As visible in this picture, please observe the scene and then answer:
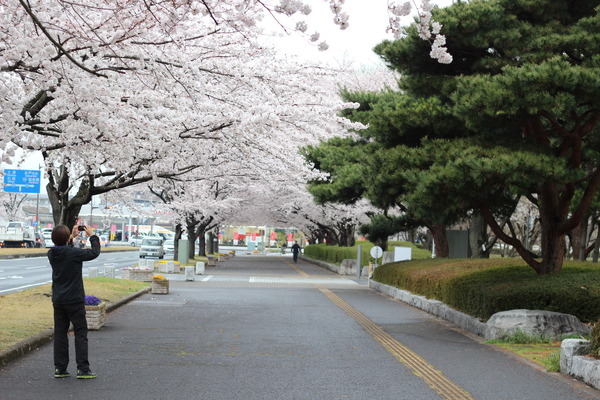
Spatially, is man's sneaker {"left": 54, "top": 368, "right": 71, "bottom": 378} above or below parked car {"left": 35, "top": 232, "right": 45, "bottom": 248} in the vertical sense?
below

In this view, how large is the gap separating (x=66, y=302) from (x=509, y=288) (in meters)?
8.26

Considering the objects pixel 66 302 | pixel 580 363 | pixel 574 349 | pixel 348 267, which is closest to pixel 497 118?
pixel 574 349

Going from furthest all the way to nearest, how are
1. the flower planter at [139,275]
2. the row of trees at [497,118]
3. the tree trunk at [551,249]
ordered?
the flower planter at [139,275] → the tree trunk at [551,249] → the row of trees at [497,118]

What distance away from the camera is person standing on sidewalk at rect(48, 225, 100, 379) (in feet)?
27.6

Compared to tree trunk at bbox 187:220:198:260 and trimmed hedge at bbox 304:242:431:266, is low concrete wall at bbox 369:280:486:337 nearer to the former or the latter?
trimmed hedge at bbox 304:242:431:266

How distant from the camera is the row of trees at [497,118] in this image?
12.6m

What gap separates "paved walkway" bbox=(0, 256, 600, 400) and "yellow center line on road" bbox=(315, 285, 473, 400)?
15 millimetres

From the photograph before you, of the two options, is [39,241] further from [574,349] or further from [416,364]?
[574,349]

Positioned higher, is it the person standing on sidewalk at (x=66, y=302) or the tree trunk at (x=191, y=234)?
the tree trunk at (x=191, y=234)

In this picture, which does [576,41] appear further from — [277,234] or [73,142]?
[277,234]

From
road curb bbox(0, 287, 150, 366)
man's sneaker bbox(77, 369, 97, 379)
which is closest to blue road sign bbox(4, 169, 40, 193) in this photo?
road curb bbox(0, 287, 150, 366)

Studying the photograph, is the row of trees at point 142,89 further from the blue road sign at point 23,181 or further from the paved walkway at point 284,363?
the blue road sign at point 23,181

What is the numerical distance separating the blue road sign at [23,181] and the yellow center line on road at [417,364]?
3862 cm

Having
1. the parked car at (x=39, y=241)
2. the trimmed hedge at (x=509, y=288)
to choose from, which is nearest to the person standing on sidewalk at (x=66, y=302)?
the trimmed hedge at (x=509, y=288)
